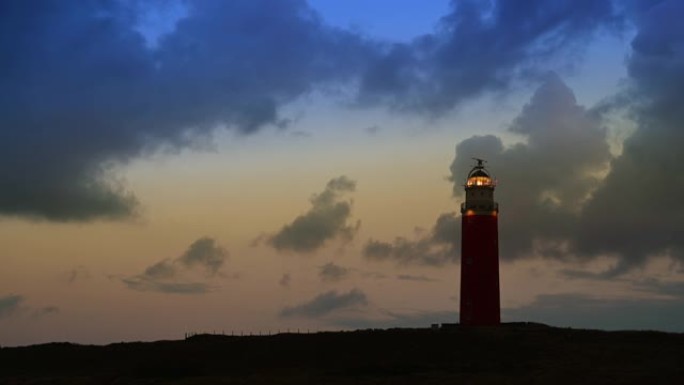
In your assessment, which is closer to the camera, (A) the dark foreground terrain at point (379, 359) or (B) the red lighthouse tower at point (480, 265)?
(A) the dark foreground terrain at point (379, 359)

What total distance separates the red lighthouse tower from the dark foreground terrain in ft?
11.0

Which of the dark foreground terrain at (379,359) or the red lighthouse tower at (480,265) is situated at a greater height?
the red lighthouse tower at (480,265)

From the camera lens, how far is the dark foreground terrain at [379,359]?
53.1 metres

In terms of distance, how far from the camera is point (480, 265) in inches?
2931

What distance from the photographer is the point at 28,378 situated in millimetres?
63375

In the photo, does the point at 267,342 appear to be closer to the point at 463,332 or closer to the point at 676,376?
the point at 463,332

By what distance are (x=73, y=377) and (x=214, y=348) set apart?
35.6ft

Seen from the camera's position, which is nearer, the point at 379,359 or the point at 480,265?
the point at 379,359

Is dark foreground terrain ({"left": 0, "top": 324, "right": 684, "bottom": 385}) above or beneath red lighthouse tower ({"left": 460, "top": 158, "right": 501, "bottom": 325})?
beneath

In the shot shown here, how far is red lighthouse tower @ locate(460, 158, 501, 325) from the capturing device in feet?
244

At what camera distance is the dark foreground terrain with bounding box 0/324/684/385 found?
2092 inches

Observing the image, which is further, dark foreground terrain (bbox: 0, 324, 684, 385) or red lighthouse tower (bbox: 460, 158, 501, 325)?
red lighthouse tower (bbox: 460, 158, 501, 325)

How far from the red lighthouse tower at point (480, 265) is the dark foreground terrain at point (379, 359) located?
132 inches

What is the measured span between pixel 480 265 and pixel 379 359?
16803mm
